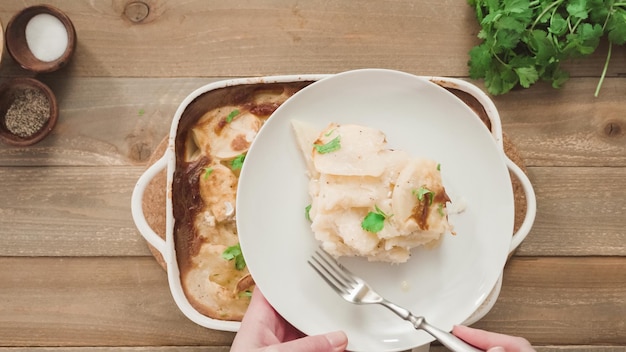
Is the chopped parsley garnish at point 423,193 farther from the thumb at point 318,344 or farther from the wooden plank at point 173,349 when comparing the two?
the wooden plank at point 173,349

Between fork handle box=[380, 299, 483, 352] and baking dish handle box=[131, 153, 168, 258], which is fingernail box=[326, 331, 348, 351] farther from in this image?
baking dish handle box=[131, 153, 168, 258]

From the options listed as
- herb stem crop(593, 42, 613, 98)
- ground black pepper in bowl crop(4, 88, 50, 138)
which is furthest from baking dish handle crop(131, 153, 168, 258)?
herb stem crop(593, 42, 613, 98)

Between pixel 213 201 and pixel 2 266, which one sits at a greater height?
pixel 213 201

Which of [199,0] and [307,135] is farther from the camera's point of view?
[199,0]

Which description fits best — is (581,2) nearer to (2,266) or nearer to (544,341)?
(544,341)

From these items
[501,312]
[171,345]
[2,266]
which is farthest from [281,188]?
[2,266]

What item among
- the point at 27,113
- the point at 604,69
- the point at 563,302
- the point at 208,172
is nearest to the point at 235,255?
the point at 208,172

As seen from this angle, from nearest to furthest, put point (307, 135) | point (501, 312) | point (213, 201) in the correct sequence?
point (307, 135)
point (213, 201)
point (501, 312)
